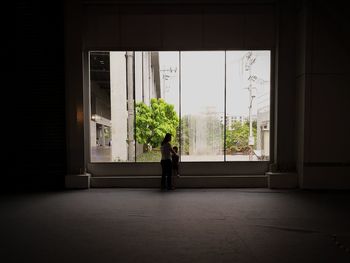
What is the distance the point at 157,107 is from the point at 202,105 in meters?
1.66

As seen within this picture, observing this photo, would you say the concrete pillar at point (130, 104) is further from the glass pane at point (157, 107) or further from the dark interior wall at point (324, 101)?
the dark interior wall at point (324, 101)

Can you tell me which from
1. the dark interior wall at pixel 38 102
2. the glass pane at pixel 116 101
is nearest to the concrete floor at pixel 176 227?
the dark interior wall at pixel 38 102

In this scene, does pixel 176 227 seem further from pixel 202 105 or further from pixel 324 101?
pixel 324 101

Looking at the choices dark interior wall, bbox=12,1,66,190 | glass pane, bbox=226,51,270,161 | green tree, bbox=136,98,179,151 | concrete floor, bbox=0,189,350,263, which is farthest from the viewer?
green tree, bbox=136,98,179,151

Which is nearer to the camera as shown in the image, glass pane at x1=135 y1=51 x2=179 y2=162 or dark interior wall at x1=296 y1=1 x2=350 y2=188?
dark interior wall at x1=296 y1=1 x2=350 y2=188

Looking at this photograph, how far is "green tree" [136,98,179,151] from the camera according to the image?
9859mm

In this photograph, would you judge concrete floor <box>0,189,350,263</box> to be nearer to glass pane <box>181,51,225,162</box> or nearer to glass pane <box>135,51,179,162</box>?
glass pane <box>181,51,225,162</box>

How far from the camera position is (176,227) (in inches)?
212

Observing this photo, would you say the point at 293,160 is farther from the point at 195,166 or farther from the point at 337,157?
the point at 195,166

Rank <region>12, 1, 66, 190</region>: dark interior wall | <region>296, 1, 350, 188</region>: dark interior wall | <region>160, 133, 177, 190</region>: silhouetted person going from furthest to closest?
<region>12, 1, 66, 190</region>: dark interior wall < <region>160, 133, 177, 190</region>: silhouetted person < <region>296, 1, 350, 188</region>: dark interior wall

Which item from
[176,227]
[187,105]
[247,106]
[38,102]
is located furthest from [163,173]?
[38,102]

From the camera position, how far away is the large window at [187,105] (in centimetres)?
977

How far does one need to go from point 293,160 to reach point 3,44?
1070 centimetres

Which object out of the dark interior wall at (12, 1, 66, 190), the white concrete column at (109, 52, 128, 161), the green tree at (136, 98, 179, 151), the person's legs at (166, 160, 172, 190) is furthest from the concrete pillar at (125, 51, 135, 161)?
the dark interior wall at (12, 1, 66, 190)
